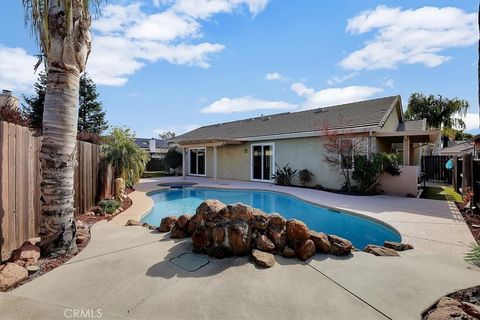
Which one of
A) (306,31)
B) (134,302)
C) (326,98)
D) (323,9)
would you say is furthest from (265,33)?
(326,98)

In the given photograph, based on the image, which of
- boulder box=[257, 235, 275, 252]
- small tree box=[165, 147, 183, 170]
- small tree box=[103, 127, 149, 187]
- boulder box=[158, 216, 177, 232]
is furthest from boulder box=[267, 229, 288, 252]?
small tree box=[165, 147, 183, 170]

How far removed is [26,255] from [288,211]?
8789mm

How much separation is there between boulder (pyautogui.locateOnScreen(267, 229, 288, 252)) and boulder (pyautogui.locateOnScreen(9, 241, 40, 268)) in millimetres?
3780

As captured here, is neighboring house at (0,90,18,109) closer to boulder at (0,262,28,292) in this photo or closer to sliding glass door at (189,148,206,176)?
boulder at (0,262,28,292)

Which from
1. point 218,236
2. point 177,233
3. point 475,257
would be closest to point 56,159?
point 177,233

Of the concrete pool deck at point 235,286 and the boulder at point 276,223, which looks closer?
the concrete pool deck at point 235,286

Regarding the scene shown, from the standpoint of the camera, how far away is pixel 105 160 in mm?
10070

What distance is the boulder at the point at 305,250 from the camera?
428 cm

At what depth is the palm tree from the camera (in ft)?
13.6

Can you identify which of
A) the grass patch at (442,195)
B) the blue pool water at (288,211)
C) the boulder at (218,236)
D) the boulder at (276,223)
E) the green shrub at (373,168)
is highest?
the green shrub at (373,168)

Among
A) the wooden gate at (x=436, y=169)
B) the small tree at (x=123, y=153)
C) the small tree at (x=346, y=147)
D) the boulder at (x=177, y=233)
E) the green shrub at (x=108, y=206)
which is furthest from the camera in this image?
the wooden gate at (x=436, y=169)

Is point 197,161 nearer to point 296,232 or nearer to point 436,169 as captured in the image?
point 436,169

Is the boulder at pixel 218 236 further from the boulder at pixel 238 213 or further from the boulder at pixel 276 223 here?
the boulder at pixel 276 223

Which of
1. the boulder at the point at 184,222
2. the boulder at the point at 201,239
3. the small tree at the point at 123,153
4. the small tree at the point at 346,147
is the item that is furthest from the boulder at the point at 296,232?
the small tree at the point at 346,147
